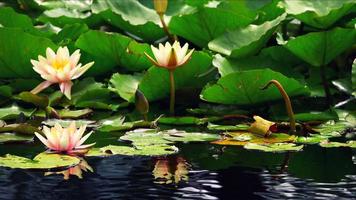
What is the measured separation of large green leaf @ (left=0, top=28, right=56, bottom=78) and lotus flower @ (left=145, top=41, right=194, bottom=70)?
0.48 metres

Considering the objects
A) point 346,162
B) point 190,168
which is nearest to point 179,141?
point 190,168

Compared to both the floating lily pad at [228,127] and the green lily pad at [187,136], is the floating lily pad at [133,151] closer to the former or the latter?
the green lily pad at [187,136]

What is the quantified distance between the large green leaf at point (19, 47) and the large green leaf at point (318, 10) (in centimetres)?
82

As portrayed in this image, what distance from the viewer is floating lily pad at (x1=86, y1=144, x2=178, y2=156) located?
1.88 metres

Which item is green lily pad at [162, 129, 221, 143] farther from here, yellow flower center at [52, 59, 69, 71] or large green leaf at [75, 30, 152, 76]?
large green leaf at [75, 30, 152, 76]

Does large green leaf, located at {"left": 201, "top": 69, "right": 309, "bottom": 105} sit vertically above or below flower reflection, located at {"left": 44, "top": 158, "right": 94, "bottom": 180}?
above

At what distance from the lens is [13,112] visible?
2.41m

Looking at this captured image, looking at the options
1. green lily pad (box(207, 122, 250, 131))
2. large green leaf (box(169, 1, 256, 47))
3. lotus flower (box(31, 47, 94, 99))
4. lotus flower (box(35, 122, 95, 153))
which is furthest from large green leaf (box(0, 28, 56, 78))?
lotus flower (box(35, 122, 95, 153))

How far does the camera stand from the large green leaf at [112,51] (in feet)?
8.51

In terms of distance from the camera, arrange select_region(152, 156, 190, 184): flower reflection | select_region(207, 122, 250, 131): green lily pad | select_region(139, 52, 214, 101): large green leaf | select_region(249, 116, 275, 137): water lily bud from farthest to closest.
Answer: select_region(139, 52, 214, 101): large green leaf → select_region(207, 122, 250, 131): green lily pad → select_region(249, 116, 275, 137): water lily bud → select_region(152, 156, 190, 184): flower reflection

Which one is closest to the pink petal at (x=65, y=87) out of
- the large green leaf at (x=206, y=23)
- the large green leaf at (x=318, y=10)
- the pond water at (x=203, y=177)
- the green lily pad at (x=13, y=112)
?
the green lily pad at (x=13, y=112)

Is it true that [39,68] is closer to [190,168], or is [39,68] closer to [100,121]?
[100,121]

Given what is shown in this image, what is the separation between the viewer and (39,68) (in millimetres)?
2248

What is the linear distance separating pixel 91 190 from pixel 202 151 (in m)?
0.45
